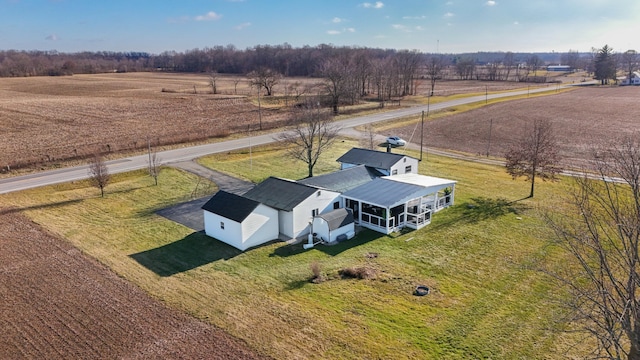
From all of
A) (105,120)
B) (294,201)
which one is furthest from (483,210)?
(105,120)

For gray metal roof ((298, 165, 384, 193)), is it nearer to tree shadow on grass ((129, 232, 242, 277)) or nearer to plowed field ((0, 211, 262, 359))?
tree shadow on grass ((129, 232, 242, 277))

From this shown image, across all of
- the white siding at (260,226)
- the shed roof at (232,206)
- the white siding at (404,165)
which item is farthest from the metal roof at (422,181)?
the shed roof at (232,206)

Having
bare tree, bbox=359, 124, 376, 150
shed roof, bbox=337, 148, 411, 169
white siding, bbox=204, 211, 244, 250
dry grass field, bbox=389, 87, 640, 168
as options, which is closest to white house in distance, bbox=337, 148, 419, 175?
shed roof, bbox=337, 148, 411, 169

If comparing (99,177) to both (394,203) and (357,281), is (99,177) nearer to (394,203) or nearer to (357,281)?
(394,203)

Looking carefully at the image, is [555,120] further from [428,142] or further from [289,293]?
[289,293]

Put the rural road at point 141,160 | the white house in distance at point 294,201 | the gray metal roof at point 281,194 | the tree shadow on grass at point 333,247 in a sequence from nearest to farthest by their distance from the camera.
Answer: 1. the tree shadow on grass at point 333,247
2. the white house in distance at point 294,201
3. the gray metal roof at point 281,194
4. the rural road at point 141,160

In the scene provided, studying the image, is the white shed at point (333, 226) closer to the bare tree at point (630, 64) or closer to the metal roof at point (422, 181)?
the metal roof at point (422, 181)

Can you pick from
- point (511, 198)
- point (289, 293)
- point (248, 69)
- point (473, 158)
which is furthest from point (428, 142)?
point (248, 69)
